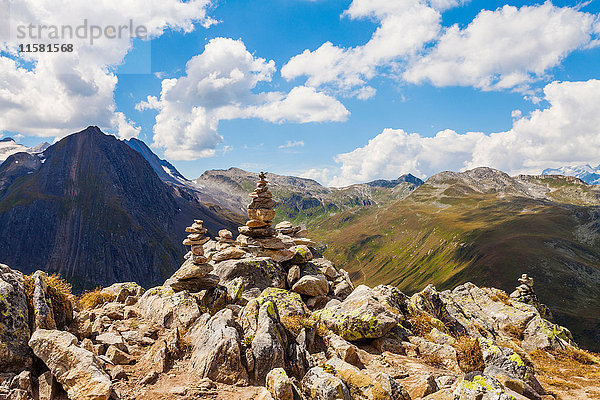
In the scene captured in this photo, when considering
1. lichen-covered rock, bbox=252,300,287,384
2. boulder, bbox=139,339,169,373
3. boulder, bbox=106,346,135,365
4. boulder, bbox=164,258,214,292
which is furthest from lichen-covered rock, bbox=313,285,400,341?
boulder, bbox=106,346,135,365

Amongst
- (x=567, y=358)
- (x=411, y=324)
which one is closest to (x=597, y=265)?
(x=567, y=358)

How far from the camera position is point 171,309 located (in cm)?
1647

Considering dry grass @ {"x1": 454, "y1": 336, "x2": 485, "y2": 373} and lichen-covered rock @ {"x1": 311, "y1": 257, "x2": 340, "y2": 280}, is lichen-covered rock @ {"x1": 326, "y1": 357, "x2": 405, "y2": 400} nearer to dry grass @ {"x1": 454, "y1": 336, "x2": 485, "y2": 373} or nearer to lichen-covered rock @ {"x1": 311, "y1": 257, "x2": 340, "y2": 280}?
dry grass @ {"x1": 454, "y1": 336, "x2": 485, "y2": 373}

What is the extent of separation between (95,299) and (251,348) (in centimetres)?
1551

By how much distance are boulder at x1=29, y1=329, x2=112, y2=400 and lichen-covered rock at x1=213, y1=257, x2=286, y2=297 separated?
1136cm

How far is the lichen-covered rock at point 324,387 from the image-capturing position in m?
9.60

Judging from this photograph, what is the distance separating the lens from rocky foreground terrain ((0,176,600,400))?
979cm

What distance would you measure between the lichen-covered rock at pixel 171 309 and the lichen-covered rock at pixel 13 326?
6.14 meters

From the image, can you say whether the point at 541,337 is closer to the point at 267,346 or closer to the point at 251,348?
the point at 267,346

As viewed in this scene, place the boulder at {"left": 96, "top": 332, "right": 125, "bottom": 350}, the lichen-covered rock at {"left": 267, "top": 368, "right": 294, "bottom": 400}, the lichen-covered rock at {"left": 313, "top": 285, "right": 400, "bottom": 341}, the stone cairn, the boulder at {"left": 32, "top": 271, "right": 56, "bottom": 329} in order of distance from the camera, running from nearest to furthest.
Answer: the lichen-covered rock at {"left": 267, "top": 368, "right": 294, "bottom": 400} → the boulder at {"left": 32, "top": 271, "right": 56, "bottom": 329} → the boulder at {"left": 96, "top": 332, "right": 125, "bottom": 350} → the lichen-covered rock at {"left": 313, "top": 285, "right": 400, "bottom": 341} → the stone cairn

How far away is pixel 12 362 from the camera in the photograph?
9852 mm

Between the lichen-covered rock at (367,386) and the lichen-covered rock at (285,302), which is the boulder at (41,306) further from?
the lichen-covered rock at (367,386)

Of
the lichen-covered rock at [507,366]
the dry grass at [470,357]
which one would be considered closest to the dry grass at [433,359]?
the dry grass at [470,357]

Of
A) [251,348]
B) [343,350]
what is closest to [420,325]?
[343,350]
